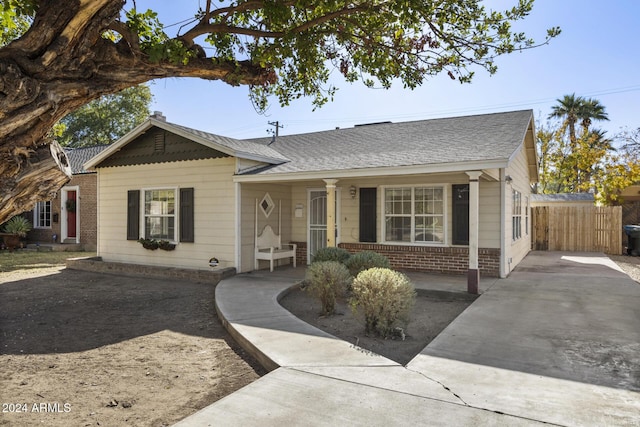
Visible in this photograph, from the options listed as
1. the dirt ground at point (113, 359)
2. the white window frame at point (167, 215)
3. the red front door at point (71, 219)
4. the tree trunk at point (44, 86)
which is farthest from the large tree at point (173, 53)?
the red front door at point (71, 219)

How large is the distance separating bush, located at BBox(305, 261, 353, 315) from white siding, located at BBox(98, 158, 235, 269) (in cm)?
416

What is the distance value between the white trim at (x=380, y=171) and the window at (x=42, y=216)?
13.9 meters

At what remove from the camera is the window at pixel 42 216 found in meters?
19.0

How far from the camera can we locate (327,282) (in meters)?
6.28

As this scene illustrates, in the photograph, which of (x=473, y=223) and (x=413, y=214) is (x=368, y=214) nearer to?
(x=413, y=214)

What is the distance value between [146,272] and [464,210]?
8.06 meters

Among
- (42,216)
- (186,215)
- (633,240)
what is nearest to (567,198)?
(633,240)

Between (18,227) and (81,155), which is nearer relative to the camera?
(18,227)

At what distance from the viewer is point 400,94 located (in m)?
6.52

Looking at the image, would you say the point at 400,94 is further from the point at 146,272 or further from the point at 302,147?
the point at 146,272

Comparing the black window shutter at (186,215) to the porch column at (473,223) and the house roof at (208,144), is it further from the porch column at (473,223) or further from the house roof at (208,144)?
the porch column at (473,223)

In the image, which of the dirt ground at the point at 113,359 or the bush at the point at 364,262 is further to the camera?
the bush at the point at 364,262

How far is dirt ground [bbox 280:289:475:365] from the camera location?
4820mm

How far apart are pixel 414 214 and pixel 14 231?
17.4 m
